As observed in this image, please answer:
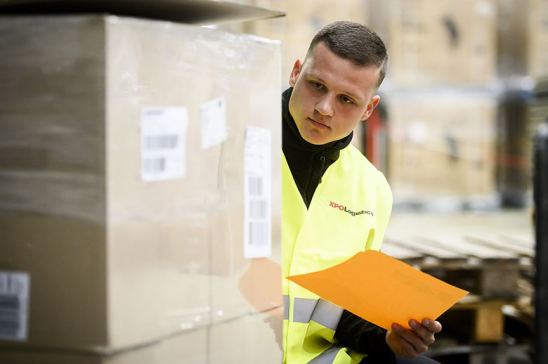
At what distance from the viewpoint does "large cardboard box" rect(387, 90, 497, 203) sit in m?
6.61

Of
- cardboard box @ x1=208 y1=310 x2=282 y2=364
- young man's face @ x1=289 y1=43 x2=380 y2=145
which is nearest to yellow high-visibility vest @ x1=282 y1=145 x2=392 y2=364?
young man's face @ x1=289 y1=43 x2=380 y2=145

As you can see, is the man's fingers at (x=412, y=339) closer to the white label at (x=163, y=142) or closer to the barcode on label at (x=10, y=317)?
the white label at (x=163, y=142)

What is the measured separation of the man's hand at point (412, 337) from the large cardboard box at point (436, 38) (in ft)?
16.4

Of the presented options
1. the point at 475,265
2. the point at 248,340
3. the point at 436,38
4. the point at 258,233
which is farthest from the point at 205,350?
the point at 436,38

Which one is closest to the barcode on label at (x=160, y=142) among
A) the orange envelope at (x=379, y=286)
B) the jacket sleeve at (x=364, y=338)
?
the orange envelope at (x=379, y=286)

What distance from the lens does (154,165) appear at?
117 centimetres

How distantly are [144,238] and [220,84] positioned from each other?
12.3 inches

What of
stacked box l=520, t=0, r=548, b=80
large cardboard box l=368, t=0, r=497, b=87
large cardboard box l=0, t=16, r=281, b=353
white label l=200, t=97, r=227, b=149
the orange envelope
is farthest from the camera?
stacked box l=520, t=0, r=548, b=80

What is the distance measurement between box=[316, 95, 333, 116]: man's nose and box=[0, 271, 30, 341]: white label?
1.01m

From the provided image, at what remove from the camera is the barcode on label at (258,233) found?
137cm

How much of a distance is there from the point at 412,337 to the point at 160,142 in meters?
1.00

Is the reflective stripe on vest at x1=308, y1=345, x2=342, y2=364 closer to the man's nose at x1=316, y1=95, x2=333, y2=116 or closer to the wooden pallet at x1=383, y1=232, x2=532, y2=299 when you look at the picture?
the man's nose at x1=316, y1=95, x2=333, y2=116

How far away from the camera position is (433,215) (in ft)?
22.0

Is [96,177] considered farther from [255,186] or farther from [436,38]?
[436,38]
